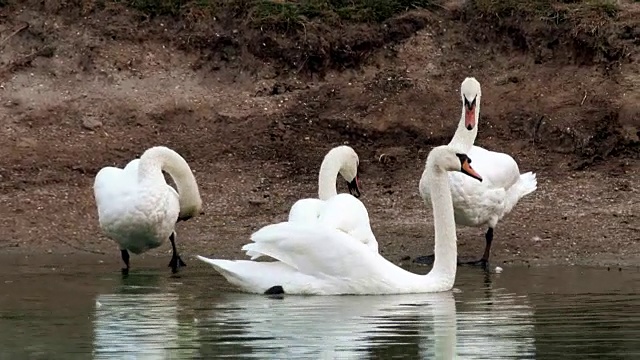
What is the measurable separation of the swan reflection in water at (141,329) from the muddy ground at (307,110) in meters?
3.24

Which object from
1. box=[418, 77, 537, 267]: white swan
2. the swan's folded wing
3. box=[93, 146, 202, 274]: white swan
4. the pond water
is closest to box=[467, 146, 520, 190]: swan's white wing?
box=[418, 77, 537, 267]: white swan

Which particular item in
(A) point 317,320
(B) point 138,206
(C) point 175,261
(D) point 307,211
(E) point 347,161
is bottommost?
(C) point 175,261

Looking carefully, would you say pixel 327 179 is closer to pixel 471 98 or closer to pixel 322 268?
pixel 471 98

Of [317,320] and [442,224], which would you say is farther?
[442,224]

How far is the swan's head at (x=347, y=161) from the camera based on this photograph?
13.7m

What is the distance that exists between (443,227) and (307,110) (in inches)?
214

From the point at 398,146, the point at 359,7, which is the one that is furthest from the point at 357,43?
the point at 398,146

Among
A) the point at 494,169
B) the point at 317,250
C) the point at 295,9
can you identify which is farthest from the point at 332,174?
the point at 295,9

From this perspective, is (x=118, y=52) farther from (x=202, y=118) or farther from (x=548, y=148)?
(x=548, y=148)

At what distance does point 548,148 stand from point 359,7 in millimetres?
2932

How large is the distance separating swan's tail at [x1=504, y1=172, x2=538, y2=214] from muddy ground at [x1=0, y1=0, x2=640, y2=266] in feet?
1.11

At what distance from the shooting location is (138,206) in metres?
13.3

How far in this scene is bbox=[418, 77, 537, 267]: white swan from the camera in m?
13.6

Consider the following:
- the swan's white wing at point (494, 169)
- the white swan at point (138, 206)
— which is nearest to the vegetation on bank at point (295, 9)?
the swan's white wing at point (494, 169)
